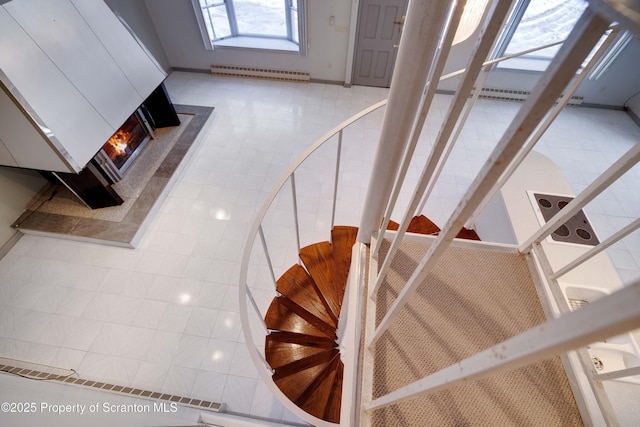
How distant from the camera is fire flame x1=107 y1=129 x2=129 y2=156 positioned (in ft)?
11.2

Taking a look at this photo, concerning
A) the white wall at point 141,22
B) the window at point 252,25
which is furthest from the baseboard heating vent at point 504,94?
the white wall at point 141,22

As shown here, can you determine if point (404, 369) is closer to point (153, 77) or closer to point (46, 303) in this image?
point (46, 303)

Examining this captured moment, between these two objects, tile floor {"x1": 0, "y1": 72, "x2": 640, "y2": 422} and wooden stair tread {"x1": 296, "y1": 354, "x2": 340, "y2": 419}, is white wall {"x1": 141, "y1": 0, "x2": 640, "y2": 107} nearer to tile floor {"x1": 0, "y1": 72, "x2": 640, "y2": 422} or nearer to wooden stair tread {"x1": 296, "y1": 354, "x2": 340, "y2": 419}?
tile floor {"x1": 0, "y1": 72, "x2": 640, "y2": 422}

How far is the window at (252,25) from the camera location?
4707mm

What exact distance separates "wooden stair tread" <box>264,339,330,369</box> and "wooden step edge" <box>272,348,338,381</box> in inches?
1.0

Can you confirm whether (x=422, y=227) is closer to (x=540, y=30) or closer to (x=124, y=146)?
(x=124, y=146)

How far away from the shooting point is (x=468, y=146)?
412cm

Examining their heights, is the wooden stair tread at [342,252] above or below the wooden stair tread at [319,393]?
above

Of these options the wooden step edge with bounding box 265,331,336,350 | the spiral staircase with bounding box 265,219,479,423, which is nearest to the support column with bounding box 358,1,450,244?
the spiral staircase with bounding box 265,219,479,423

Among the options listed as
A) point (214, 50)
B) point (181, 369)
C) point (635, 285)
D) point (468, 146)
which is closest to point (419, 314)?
point (635, 285)

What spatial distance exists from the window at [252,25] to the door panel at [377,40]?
1008 mm

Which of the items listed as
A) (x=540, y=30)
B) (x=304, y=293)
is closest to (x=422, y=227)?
(x=304, y=293)

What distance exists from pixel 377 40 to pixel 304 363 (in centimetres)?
468

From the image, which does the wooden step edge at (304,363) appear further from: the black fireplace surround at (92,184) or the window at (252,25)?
the window at (252,25)
